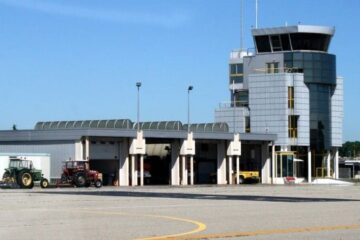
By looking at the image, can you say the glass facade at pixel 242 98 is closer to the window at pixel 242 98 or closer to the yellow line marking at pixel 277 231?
the window at pixel 242 98

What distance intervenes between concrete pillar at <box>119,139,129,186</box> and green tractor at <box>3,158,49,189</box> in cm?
1475

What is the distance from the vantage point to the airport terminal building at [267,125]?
86625 millimetres

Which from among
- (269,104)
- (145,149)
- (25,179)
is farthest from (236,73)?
(25,179)

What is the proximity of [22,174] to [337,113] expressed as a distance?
5689 cm

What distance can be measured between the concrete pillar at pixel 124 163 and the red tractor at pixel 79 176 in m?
10.9

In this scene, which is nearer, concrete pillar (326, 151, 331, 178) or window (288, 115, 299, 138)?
window (288, 115, 299, 138)

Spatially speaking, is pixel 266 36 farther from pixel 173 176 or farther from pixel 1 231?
pixel 1 231

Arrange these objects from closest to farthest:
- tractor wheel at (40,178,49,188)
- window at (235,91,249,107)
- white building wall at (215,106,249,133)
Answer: tractor wheel at (40,178,49,188) → white building wall at (215,106,249,133) → window at (235,91,249,107)

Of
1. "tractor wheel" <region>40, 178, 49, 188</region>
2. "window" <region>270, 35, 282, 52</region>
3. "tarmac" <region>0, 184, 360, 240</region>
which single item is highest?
"window" <region>270, 35, 282, 52</region>

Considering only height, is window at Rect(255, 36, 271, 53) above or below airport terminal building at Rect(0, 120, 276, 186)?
above

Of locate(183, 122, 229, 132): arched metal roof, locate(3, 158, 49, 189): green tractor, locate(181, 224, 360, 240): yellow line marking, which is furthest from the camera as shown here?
locate(183, 122, 229, 132): arched metal roof

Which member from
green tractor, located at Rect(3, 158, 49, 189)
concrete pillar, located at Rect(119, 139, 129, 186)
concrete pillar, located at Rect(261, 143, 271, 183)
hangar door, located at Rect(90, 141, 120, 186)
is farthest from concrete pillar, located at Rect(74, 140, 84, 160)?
concrete pillar, located at Rect(261, 143, 271, 183)

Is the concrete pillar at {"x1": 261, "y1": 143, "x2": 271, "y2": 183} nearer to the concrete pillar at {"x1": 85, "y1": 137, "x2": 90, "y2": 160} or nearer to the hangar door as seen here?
the hangar door

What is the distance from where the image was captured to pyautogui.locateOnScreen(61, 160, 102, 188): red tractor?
6412 centimetres
